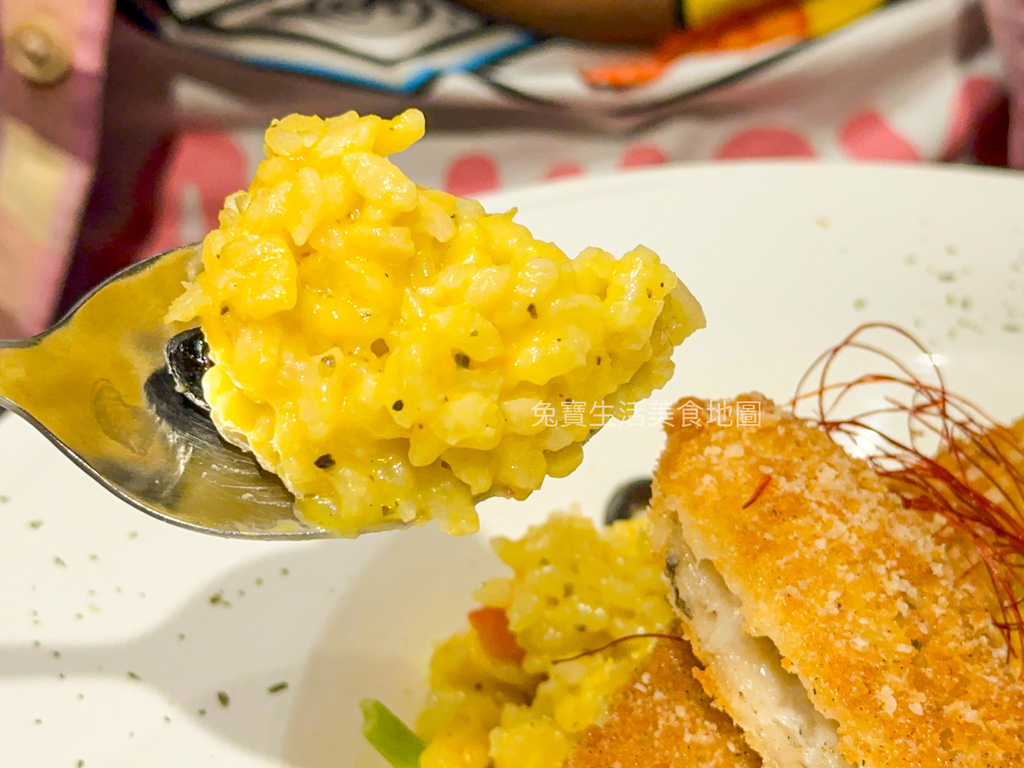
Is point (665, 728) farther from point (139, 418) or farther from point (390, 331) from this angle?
point (139, 418)

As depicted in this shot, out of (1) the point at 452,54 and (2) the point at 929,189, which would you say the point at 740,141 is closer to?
(2) the point at 929,189

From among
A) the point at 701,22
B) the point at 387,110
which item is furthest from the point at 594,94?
the point at 387,110

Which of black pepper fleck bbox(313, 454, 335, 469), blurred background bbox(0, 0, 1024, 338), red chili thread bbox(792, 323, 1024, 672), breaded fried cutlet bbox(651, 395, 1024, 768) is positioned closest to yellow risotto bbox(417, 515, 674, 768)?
breaded fried cutlet bbox(651, 395, 1024, 768)

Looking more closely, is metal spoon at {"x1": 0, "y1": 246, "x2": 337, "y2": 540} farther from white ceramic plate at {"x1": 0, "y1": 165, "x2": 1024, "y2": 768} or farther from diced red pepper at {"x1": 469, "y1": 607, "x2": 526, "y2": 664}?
diced red pepper at {"x1": 469, "y1": 607, "x2": 526, "y2": 664}

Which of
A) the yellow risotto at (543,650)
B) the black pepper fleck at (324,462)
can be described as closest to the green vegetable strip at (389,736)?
the yellow risotto at (543,650)

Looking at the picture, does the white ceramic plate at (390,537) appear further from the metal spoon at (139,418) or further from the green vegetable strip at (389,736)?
the metal spoon at (139,418)

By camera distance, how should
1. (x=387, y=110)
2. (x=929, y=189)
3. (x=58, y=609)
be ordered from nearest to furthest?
(x=58, y=609) → (x=929, y=189) → (x=387, y=110)

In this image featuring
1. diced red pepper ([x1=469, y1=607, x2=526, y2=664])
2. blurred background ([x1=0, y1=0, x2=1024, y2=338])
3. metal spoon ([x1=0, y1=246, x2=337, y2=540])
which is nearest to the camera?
metal spoon ([x1=0, y1=246, x2=337, y2=540])
